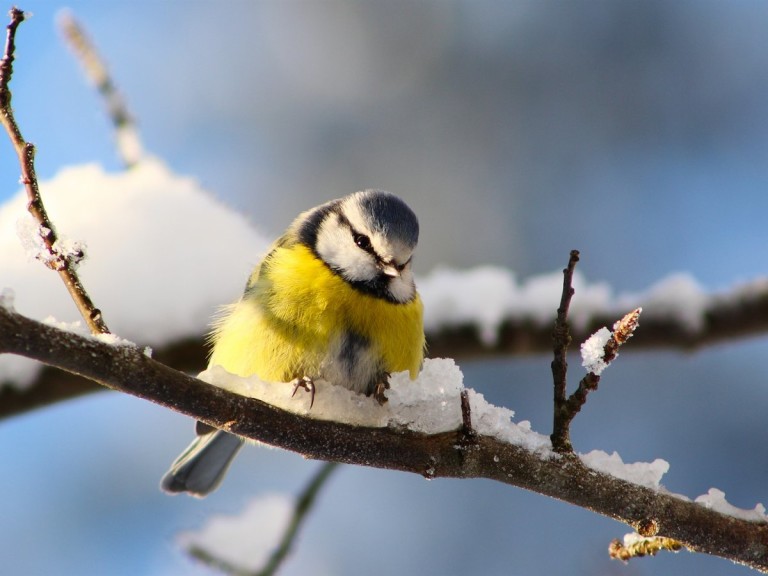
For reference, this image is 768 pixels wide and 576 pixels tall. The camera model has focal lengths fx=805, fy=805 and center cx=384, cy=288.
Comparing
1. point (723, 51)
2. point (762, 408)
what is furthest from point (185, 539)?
point (723, 51)

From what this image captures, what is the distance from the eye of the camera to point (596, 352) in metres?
1.53

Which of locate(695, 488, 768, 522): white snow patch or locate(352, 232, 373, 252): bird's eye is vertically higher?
locate(352, 232, 373, 252): bird's eye

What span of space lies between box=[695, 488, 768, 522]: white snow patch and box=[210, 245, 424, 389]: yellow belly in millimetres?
951

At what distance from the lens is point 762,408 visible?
5.04 metres

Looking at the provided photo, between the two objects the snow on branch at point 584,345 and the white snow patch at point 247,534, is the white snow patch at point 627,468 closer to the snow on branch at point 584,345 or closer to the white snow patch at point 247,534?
the snow on branch at point 584,345

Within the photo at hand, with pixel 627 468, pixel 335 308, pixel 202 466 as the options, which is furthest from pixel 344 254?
pixel 627 468

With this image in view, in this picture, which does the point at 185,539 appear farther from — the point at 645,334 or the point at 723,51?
the point at 723,51

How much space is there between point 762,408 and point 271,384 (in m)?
4.13

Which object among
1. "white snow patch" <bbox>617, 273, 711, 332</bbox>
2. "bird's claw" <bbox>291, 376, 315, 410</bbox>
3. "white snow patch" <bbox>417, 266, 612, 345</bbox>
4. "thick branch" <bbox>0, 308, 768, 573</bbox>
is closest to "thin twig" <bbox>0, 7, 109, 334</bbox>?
"thick branch" <bbox>0, 308, 768, 573</bbox>

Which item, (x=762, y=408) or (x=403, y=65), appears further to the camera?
(x=403, y=65)

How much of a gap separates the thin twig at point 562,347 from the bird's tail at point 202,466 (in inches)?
62.1

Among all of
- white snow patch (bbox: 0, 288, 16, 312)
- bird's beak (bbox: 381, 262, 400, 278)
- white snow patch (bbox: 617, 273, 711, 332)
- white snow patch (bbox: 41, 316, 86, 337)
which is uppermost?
white snow patch (bbox: 617, 273, 711, 332)

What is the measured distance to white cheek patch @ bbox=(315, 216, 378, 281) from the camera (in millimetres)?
2520

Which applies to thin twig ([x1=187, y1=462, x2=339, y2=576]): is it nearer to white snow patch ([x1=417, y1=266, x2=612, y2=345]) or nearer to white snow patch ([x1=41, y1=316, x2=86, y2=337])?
white snow patch ([x1=417, y1=266, x2=612, y2=345])
